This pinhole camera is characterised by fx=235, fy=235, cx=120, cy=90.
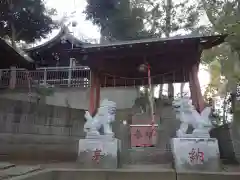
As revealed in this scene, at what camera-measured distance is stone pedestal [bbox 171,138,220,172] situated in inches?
224

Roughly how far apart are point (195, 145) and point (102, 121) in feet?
8.15

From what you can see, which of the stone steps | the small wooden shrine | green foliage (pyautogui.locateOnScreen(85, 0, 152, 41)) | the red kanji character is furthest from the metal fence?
the red kanji character

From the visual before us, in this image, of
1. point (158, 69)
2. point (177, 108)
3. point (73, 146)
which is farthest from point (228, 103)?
point (73, 146)

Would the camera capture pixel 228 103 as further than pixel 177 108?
Yes

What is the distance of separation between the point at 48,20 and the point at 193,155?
16.8 meters

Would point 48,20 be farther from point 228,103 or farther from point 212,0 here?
point 228,103

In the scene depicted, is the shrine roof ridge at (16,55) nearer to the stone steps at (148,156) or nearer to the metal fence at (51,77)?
the metal fence at (51,77)

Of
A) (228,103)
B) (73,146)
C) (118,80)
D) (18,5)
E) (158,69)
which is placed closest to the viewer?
(158,69)

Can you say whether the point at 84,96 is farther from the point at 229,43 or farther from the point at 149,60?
the point at 229,43

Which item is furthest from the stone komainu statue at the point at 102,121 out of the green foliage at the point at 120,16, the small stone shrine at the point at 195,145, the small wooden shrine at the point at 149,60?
the green foliage at the point at 120,16

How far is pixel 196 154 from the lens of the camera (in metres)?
5.77

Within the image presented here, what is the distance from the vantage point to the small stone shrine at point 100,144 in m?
6.11

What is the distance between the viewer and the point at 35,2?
17531 millimetres

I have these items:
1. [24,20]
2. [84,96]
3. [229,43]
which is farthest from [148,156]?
[24,20]
